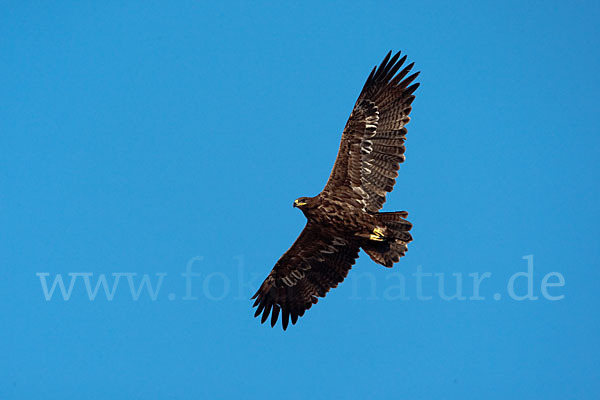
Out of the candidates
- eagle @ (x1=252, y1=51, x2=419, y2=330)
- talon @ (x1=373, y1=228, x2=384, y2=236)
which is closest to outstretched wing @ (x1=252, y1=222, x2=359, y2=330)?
eagle @ (x1=252, y1=51, x2=419, y2=330)

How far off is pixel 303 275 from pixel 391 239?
2444 mm

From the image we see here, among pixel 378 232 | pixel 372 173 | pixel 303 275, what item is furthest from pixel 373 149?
pixel 303 275

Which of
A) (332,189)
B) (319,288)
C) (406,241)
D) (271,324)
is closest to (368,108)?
(332,189)

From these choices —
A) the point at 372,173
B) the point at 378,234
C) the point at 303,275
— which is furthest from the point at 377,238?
the point at 303,275

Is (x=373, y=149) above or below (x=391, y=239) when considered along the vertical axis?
above

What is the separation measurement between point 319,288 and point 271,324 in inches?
52.8

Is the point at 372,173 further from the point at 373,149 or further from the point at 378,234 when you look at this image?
the point at 378,234

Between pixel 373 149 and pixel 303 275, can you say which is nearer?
pixel 373 149

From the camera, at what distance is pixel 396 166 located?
49.3 feet

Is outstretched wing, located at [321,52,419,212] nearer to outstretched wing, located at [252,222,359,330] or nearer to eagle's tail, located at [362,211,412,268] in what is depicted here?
eagle's tail, located at [362,211,412,268]

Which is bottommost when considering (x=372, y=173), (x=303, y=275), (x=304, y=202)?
(x=303, y=275)

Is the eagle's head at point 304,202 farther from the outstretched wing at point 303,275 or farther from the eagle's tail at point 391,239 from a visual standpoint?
the eagle's tail at point 391,239

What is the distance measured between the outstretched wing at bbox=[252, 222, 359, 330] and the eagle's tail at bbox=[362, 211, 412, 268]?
892 millimetres

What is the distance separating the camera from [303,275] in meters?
16.4
